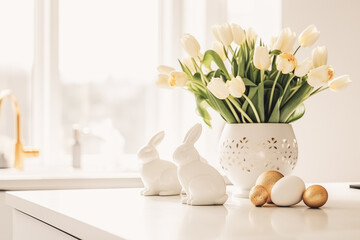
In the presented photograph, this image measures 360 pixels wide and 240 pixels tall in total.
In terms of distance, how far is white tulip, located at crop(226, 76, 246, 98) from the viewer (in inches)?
50.9

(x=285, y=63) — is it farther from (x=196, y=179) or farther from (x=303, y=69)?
(x=196, y=179)

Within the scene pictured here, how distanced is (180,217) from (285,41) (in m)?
0.53

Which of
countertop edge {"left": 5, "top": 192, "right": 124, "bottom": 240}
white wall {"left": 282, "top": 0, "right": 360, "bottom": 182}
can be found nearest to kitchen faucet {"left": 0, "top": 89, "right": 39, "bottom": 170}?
white wall {"left": 282, "top": 0, "right": 360, "bottom": 182}

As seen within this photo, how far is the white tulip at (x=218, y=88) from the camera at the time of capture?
1304 mm

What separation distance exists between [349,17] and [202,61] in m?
1.74

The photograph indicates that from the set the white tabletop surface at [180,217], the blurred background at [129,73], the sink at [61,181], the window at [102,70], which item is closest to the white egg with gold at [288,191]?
A: the white tabletop surface at [180,217]

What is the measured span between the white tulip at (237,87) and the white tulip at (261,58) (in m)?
0.05

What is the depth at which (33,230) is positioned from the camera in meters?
1.31

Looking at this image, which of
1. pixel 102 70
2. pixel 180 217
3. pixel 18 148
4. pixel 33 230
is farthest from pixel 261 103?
pixel 102 70

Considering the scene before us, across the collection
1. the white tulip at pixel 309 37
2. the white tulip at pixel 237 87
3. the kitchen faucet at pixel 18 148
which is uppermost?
the white tulip at pixel 309 37

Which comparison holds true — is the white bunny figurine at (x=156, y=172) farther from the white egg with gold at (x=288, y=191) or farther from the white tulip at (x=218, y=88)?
the white egg with gold at (x=288, y=191)

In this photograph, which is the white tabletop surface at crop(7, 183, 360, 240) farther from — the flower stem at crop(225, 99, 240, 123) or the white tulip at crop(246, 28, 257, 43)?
the white tulip at crop(246, 28, 257, 43)

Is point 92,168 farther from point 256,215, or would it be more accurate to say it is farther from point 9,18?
point 256,215

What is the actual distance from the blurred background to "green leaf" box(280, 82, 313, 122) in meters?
1.65
